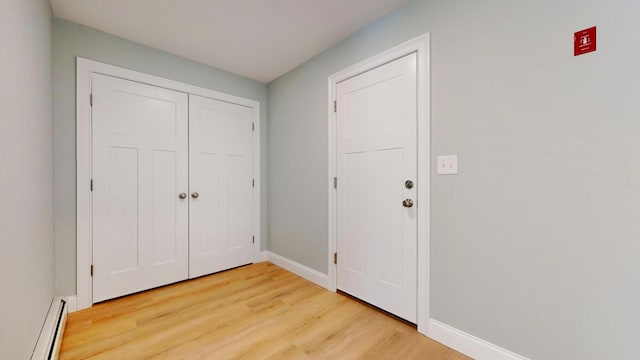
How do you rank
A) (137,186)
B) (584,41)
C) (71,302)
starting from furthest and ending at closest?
(137,186), (71,302), (584,41)

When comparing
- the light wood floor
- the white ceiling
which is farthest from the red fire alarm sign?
the light wood floor

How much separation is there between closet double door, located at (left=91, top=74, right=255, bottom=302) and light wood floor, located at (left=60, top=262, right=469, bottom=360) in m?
0.30

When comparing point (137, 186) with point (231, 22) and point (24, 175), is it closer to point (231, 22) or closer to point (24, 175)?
point (24, 175)

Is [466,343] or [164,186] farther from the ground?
[164,186]

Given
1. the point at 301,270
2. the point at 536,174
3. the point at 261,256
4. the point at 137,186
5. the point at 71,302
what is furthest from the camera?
the point at 261,256

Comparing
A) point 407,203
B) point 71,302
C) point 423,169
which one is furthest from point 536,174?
point 71,302

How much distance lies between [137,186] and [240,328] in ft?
5.27

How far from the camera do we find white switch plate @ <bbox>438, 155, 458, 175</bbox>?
61.1 inches

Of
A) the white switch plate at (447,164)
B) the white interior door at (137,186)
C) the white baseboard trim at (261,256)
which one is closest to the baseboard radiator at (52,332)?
the white interior door at (137,186)

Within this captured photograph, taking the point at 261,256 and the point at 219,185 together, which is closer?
the point at 219,185

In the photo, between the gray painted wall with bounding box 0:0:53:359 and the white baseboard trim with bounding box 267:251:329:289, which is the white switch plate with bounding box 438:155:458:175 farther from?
the gray painted wall with bounding box 0:0:53:359

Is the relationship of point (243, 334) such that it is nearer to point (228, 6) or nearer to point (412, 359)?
point (412, 359)

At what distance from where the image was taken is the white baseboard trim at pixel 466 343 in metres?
1.36

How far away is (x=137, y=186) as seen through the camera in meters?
2.30
